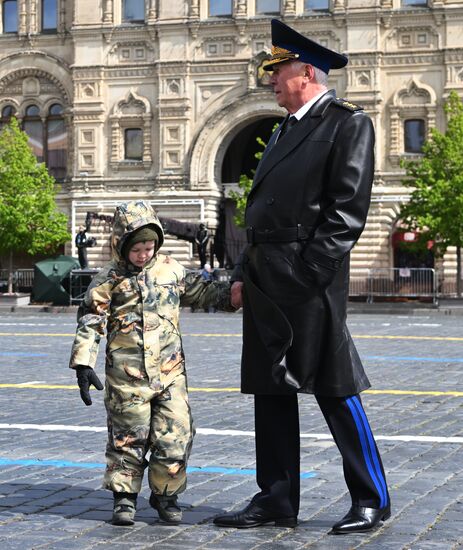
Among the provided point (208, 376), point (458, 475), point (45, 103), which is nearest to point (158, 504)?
point (458, 475)

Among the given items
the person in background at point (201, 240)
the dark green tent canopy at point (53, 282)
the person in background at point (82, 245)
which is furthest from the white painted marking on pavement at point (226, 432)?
the person in background at point (201, 240)

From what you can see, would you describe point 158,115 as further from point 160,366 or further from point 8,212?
point 160,366

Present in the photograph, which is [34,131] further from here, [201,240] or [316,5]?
[201,240]

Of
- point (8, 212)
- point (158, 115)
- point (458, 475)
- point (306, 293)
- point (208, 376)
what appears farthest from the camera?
point (158, 115)

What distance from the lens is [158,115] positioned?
51062 mm

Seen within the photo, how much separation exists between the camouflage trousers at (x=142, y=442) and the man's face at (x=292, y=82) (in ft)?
4.92

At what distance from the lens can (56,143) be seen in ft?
176

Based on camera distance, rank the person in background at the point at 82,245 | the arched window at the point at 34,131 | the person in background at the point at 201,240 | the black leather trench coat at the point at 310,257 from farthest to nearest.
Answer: the arched window at the point at 34,131 → the person in background at the point at 201,240 → the person in background at the point at 82,245 → the black leather trench coat at the point at 310,257

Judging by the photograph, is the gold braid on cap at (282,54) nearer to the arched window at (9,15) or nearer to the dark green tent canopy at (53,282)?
the dark green tent canopy at (53,282)

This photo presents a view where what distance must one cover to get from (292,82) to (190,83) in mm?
45655

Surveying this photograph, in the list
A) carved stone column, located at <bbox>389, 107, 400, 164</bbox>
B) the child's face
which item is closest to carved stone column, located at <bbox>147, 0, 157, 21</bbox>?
carved stone column, located at <bbox>389, 107, 400, 164</bbox>

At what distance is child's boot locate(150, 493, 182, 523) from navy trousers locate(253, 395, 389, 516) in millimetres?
377

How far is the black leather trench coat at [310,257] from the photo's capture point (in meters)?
5.33

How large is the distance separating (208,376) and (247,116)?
37.5 metres
